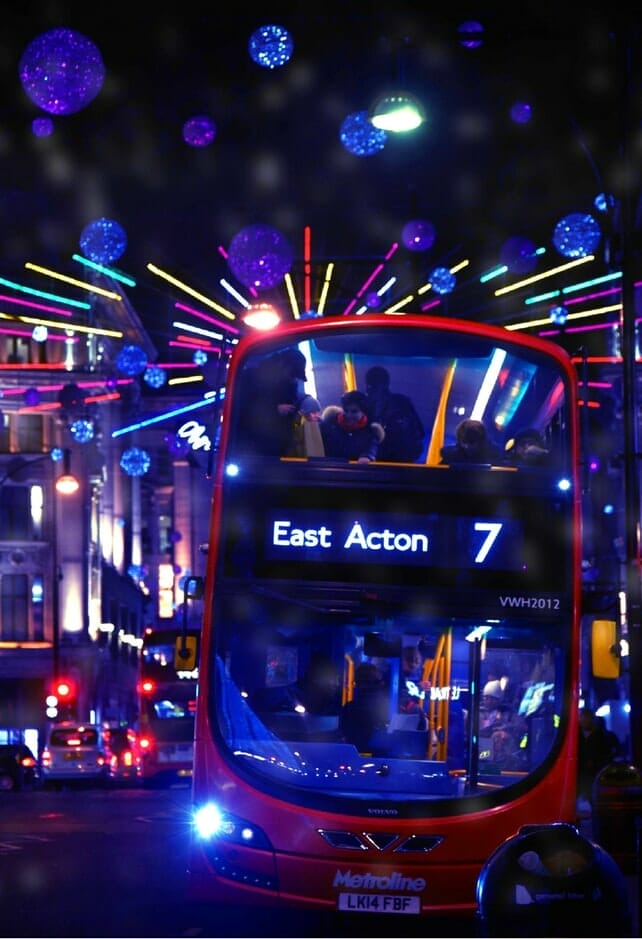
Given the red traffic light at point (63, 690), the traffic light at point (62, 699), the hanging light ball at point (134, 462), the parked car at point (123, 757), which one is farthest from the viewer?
the traffic light at point (62, 699)

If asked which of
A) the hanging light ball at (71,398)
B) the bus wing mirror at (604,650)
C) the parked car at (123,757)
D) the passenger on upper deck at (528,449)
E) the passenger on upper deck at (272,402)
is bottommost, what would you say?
the parked car at (123,757)

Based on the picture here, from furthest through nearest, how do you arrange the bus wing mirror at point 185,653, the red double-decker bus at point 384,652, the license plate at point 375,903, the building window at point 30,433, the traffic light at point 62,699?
1. the building window at point 30,433
2. the traffic light at point 62,699
3. the bus wing mirror at point 185,653
4. the red double-decker bus at point 384,652
5. the license plate at point 375,903

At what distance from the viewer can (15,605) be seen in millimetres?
69750

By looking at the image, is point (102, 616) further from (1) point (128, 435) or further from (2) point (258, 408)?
(2) point (258, 408)

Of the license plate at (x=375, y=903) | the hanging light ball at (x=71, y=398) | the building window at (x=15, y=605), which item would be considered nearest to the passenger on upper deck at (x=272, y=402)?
the license plate at (x=375, y=903)

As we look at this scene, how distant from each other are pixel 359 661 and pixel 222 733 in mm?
1063

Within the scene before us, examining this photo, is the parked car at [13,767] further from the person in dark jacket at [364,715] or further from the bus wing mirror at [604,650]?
the bus wing mirror at [604,650]

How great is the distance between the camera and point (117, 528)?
84.3m

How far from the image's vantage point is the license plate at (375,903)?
12477 mm

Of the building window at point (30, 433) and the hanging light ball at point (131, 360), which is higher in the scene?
the building window at point (30, 433)

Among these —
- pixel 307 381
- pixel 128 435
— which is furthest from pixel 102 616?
pixel 307 381

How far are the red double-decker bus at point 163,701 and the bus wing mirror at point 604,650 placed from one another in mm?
28676

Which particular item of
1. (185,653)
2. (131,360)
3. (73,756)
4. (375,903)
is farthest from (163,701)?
(375,903)

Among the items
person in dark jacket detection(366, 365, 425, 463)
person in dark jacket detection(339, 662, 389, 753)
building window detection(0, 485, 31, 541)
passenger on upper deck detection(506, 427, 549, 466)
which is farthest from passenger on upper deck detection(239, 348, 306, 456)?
building window detection(0, 485, 31, 541)
